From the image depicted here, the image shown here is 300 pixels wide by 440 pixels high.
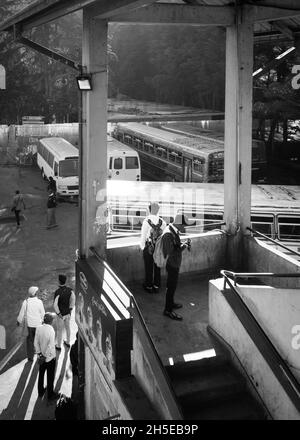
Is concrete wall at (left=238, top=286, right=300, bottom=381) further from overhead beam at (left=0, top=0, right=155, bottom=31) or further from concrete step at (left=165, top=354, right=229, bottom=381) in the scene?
overhead beam at (left=0, top=0, right=155, bottom=31)

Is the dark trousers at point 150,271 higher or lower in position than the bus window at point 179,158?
lower

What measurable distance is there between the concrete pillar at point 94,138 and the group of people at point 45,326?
5.12 feet

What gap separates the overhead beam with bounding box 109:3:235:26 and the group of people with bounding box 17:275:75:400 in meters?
5.12

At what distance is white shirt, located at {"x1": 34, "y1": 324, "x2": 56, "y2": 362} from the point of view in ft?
31.4

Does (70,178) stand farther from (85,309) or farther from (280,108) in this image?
(85,309)

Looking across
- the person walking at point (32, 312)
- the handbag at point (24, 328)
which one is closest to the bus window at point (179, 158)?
the handbag at point (24, 328)

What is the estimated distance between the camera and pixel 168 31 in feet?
166

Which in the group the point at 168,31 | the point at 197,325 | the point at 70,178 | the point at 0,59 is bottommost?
the point at 197,325

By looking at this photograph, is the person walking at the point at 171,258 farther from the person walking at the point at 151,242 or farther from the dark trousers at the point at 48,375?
the dark trousers at the point at 48,375

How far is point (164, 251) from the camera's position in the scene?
8258 millimetres

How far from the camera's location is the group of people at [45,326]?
967cm

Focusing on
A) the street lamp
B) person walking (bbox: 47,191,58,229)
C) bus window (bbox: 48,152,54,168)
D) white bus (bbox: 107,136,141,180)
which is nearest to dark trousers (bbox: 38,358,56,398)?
the street lamp
